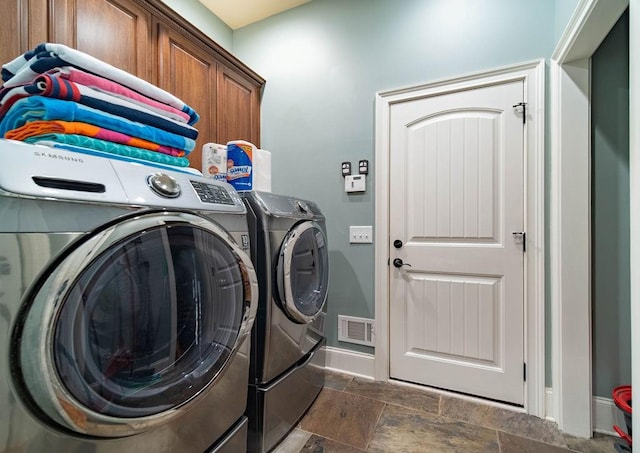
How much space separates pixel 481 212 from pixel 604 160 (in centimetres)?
63

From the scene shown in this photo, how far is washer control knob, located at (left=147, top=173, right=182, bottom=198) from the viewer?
0.86m

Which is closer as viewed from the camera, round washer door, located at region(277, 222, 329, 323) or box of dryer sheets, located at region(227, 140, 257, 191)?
round washer door, located at region(277, 222, 329, 323)

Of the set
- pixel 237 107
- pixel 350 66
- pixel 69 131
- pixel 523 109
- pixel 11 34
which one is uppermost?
pixel 350 66

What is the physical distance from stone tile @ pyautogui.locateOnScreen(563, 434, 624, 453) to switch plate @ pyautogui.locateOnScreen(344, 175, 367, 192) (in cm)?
175

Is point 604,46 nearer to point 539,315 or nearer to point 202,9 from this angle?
point 539,315

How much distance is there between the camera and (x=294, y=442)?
4.75ft

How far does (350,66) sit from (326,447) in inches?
93.3

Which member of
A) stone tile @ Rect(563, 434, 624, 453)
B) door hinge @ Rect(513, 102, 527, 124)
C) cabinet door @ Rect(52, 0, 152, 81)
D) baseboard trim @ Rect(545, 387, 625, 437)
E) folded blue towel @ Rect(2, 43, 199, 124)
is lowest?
stone tile @ Rect(563, 434, 624, 453)

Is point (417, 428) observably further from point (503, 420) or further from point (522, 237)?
point (522, 237)

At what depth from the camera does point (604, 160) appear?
1.57 m

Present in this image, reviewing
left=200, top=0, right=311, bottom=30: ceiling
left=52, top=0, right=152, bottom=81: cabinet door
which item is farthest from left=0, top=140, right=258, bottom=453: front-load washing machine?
left=200, top=0, right=311, bottom=30: ceiling

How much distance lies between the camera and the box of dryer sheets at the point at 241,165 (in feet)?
5.57

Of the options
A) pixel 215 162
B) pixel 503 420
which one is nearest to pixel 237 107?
pixel 215 162

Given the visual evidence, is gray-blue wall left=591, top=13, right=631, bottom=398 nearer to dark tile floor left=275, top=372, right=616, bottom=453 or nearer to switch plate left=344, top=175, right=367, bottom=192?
dark tile floor left=275, top=372, right=616, bottom=453
